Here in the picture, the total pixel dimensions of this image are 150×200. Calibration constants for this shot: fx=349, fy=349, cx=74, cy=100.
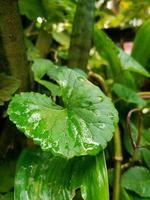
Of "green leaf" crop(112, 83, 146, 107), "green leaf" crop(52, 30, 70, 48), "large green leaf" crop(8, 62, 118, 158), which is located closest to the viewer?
"large green leaf" crop(8, 62, 118, 158)

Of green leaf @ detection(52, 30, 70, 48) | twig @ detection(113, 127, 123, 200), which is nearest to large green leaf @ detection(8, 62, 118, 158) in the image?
twig @ detection(113, 127, 123, 200)

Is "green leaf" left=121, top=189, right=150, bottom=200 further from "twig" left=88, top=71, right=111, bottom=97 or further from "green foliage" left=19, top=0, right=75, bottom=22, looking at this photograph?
"green foliage" left=19, top=0, right=75, bottom=22

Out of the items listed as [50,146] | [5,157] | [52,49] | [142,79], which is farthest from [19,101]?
[142,79]

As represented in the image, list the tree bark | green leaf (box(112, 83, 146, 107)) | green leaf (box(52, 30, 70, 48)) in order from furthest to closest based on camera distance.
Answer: green leaf (box(52, 30, 70, 48))
green leaf (box(112, 83, 146, 107))
the tree bark

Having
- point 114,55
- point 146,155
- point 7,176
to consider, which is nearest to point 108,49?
point 114,55

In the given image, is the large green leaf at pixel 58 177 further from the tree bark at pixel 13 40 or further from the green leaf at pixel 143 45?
the green leaf at pixel 143 45

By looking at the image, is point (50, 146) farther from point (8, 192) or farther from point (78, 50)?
point (78, 50)

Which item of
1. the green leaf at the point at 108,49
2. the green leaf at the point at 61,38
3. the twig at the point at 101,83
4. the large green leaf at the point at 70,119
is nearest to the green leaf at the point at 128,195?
the large green leaf at the point at 70,119
